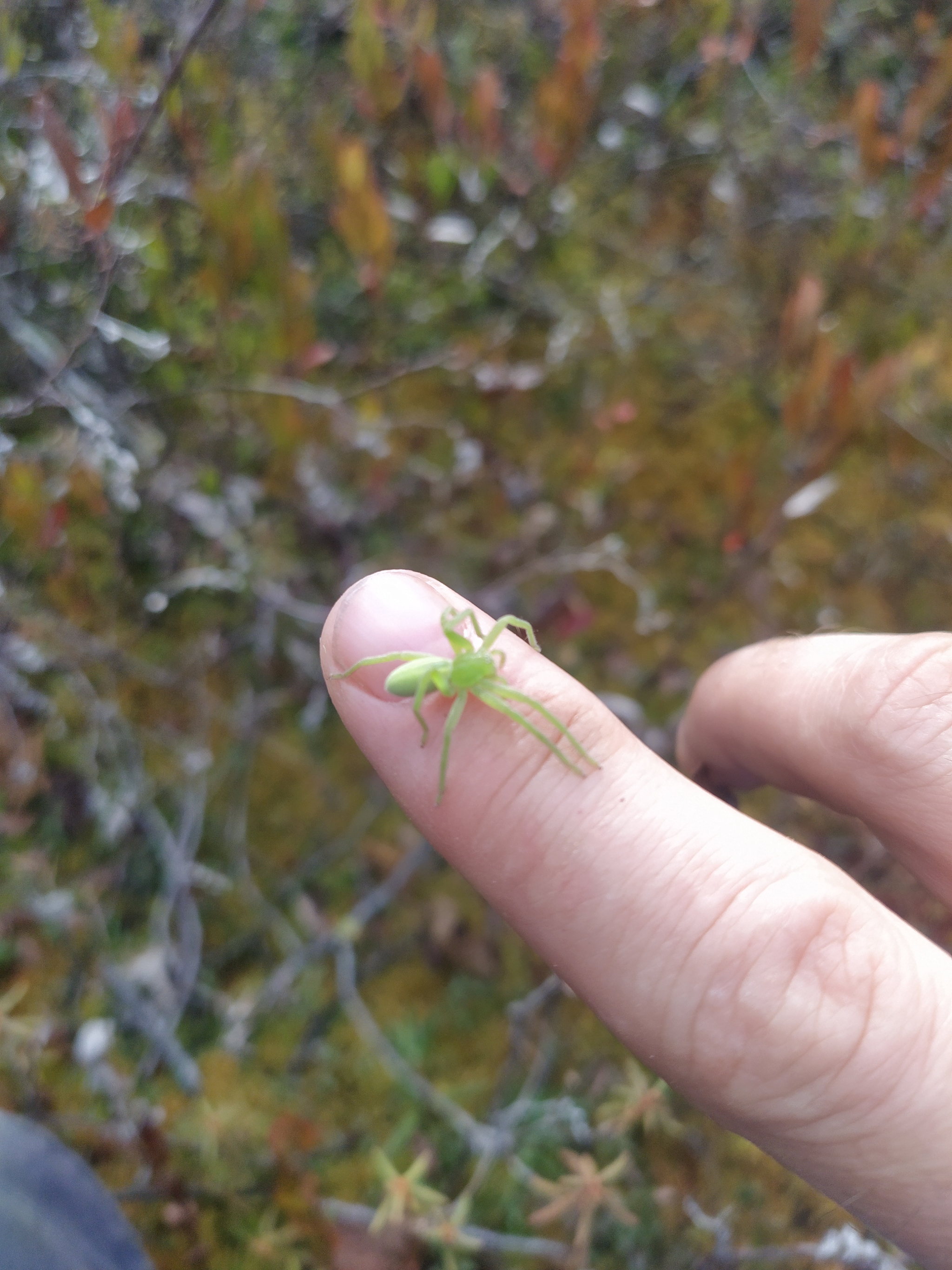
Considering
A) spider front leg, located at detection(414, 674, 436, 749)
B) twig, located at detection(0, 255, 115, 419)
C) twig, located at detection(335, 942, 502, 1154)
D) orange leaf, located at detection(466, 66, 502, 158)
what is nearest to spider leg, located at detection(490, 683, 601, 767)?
spider front leg, located at detection(414, 674, 436, 749)

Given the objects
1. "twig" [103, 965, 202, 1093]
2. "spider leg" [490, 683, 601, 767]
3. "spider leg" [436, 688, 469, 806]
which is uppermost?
"spider leg" [490, 683, 601, 767]

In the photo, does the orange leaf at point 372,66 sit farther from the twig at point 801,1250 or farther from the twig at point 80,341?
the twig at point 801,1250

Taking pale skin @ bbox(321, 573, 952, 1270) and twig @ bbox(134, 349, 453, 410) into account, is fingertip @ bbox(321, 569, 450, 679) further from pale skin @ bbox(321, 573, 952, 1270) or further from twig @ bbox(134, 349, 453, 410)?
twig @ bbox(134, 349, 453, 410)

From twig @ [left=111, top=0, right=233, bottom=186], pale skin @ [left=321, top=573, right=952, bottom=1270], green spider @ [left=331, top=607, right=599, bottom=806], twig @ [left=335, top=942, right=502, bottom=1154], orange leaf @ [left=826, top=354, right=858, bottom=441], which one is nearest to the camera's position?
pale skin @ [left=321, top=573, right=952, bottom=1270]

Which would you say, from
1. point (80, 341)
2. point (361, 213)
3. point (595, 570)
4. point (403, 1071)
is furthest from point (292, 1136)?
point (361, 213)

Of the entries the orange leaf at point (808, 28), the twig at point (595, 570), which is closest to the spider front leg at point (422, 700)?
the twig at point (595, 570)

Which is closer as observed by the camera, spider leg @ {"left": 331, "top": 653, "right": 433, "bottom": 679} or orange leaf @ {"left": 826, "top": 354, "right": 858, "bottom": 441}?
spider leg @ {"left": 331, "top": 653, "right": 433, "bottom": 679}

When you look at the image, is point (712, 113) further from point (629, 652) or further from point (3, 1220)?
point (3, 1220)
